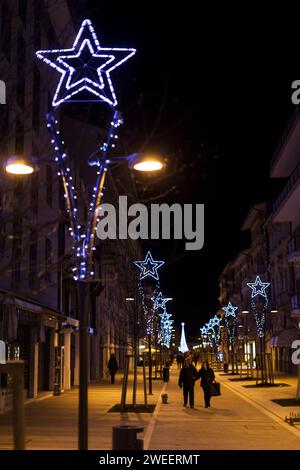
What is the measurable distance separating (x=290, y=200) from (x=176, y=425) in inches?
1055

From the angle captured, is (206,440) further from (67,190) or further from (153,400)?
(153,400)

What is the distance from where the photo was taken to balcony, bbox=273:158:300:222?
3902cm

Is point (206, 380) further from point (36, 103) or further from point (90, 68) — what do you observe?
point (90, 68)

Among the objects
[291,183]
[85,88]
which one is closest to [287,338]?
[291,183]

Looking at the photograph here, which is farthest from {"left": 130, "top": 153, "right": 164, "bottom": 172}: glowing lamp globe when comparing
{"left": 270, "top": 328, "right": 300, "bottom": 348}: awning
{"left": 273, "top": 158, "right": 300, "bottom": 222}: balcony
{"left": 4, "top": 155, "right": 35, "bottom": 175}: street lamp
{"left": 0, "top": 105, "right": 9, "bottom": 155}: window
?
{"left": 270, "top": 328, "right": 300, "bottom": 348}: awning

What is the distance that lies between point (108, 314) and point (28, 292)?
45.7 m

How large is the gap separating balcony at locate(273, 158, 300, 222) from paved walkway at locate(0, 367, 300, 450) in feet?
49.3

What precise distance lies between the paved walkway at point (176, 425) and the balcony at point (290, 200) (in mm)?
15019

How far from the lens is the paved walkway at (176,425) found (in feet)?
48.7

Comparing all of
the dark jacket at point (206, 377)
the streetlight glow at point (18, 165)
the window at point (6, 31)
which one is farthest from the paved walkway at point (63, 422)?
the window at point (6, 31)

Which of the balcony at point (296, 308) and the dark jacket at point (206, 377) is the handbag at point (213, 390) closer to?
the dark jacket at point (206, 377)

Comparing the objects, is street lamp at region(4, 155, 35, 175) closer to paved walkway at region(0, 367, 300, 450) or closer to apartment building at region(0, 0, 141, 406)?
apartment building at region(0, 0, 141, 406)

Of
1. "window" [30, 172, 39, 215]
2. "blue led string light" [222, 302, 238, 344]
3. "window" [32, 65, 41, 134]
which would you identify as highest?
"window" [32, 65, 41, 134]
